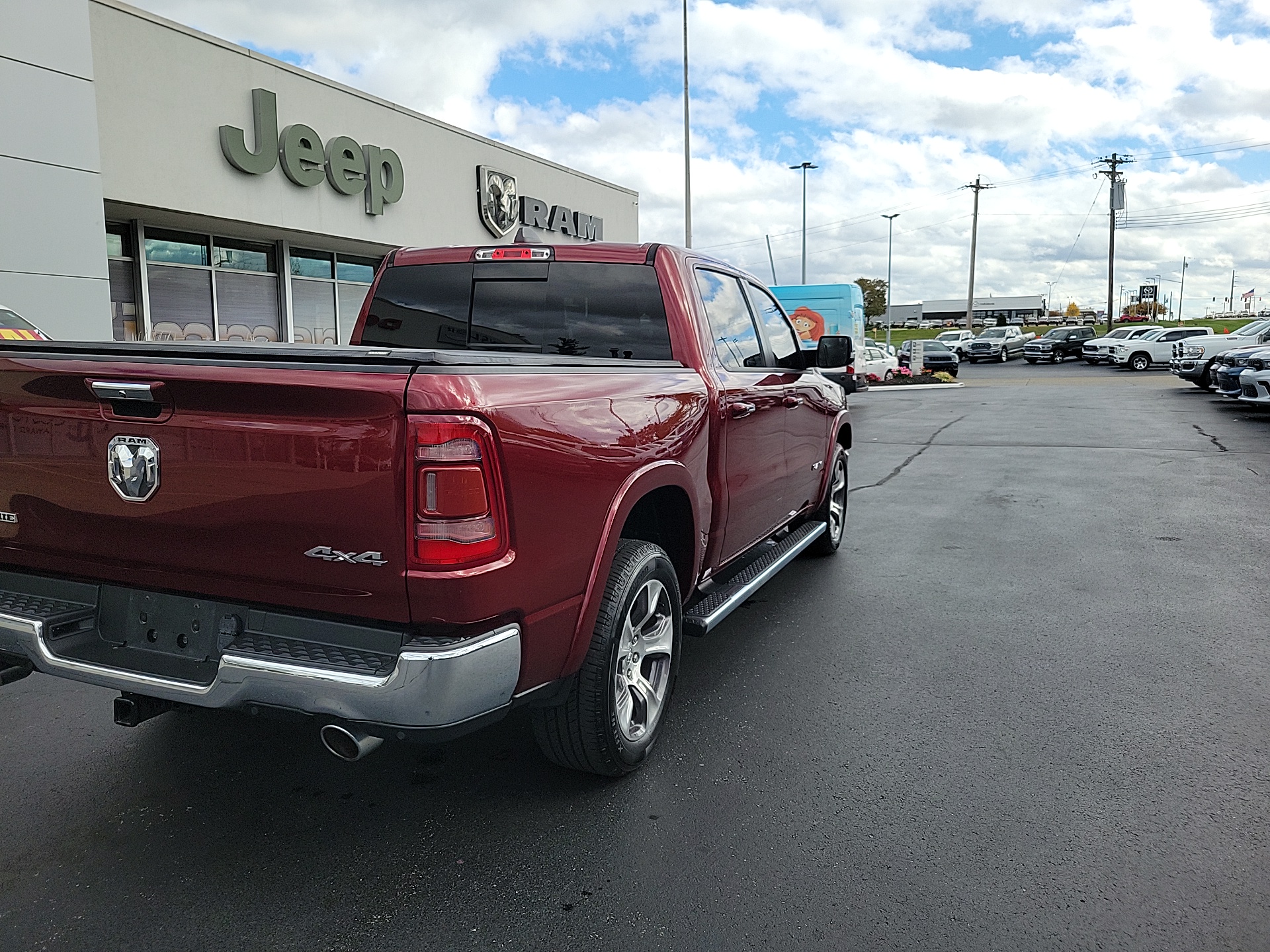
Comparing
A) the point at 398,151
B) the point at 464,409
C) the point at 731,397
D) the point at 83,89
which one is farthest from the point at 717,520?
the point at 398,151

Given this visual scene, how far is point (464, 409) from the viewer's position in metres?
2.55

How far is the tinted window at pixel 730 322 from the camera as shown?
4.72 metres

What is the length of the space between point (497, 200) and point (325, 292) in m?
4.67

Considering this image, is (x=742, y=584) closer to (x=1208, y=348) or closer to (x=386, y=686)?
(x=386, y=686)

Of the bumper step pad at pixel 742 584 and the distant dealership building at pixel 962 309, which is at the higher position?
the distant dealership building at pixel 962 309

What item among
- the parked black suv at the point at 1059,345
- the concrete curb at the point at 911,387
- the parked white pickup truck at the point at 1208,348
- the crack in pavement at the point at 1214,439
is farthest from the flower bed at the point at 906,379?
the crack in pavement at the point at 1214,439

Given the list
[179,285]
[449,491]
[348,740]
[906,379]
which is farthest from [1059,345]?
[348,740]

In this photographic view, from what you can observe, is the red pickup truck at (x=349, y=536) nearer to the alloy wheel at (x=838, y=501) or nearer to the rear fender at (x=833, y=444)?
the rear fender at (x=833, y=444)

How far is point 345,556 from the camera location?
261cm

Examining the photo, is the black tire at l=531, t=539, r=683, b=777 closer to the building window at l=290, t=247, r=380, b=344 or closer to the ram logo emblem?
the ram logo emblem

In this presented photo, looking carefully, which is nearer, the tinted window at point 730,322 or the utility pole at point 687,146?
the tinted window at point 730,322

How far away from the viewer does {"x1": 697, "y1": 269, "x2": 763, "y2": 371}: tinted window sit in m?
4.72

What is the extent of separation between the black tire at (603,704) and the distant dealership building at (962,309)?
144 meters

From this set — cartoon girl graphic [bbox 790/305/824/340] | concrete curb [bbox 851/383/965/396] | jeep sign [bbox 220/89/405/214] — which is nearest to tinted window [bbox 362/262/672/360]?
jeep sign [bbox 220/89/405/214]
